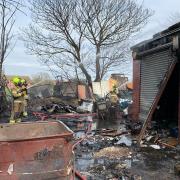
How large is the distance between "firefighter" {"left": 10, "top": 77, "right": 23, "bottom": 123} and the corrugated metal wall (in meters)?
4.79

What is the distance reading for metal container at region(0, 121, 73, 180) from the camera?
4.77m

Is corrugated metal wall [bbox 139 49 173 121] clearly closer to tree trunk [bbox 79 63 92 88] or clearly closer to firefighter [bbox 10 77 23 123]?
firefighter [bbox 10 77 23 123]

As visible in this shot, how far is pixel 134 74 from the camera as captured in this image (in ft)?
51.9

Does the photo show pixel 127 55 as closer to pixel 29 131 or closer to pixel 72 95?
pixel 72 95

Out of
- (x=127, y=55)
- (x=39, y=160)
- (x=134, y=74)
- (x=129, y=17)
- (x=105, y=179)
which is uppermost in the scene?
(x=129, y=17)

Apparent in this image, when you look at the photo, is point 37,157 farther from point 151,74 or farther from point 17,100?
point 151,74

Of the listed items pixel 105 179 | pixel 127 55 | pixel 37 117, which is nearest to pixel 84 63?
pixel 127 55

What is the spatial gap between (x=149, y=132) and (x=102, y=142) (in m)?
1.91

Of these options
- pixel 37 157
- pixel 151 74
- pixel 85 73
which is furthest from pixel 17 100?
pixel 85 73

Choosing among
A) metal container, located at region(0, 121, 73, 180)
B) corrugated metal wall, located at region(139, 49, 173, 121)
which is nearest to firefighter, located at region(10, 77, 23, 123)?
corrugated metal wall, located at region(139, 49, 173, 121)

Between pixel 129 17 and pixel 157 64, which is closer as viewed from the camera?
pixel 157 64

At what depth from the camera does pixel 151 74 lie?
546 inches

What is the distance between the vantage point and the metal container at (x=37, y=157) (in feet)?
15.6

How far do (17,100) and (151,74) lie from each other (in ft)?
16.7
